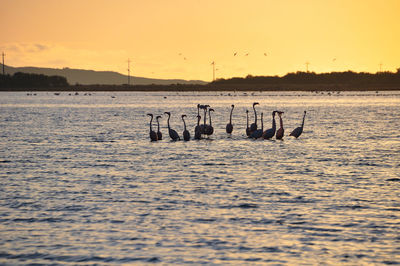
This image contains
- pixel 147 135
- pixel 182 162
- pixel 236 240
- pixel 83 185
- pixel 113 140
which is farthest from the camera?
pixel 147 135

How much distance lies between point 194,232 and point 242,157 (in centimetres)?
1465

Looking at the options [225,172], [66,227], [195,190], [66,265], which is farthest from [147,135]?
[66,265]

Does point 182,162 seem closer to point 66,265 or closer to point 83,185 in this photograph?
point 83,185

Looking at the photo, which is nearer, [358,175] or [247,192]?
[247,192]

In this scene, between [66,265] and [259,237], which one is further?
[259,237]

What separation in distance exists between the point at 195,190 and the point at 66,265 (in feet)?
26.7

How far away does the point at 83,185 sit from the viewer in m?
21.0

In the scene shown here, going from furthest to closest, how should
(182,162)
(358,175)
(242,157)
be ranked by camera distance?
(242,157) → (182,162) → (358,175)

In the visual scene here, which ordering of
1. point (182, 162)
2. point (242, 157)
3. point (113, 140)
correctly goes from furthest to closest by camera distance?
point (113, 140) < point (242, 157) < point (182, 162)

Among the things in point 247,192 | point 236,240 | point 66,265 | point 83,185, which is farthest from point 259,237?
point 83,185

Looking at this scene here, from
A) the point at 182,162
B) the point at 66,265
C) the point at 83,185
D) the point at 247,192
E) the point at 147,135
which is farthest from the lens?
the point at 147,135

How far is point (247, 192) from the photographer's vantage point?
19375 millimetres

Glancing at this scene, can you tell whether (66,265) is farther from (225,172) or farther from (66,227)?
(225,172)

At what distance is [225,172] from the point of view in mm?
24000
